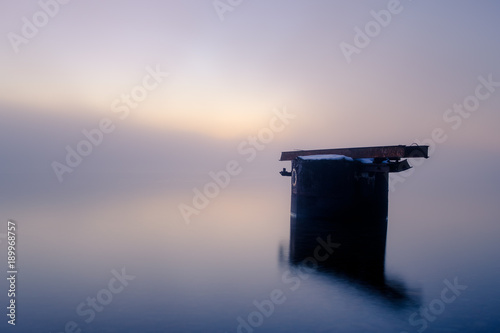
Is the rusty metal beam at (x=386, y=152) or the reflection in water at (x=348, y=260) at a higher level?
the rusty metal beam at (x=386, y=152)

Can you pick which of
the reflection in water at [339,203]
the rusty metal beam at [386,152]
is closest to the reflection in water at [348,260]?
the reflection in water at [339,203]

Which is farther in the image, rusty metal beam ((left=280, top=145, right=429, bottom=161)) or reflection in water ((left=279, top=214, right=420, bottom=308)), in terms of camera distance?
rusty metal beam ((left=280, top=145, right=429, bottom=161))

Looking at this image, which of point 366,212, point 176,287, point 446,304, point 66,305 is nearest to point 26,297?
point 66,305

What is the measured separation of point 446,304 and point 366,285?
6.64 ft

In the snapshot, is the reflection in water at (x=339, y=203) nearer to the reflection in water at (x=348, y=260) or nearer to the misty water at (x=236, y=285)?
the reflection in water at (x=348, y=260)

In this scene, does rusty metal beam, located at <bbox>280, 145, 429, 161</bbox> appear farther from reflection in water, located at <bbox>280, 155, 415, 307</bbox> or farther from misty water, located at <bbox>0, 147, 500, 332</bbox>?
misty water, located at <bbox>0, 147, 500, 332</bbox>

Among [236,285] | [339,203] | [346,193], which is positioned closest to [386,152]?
[346,193]

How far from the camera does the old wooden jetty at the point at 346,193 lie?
18047mm

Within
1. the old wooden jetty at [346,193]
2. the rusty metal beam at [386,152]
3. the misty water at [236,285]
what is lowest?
the misty water at [236,285]

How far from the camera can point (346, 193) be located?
18984 millimetres

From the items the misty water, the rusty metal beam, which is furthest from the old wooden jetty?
the misty water

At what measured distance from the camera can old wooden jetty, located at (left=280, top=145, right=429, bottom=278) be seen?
18.0 m

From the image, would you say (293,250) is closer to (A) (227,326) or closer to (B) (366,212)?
(B) (366,212)

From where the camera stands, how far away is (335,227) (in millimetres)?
18984
